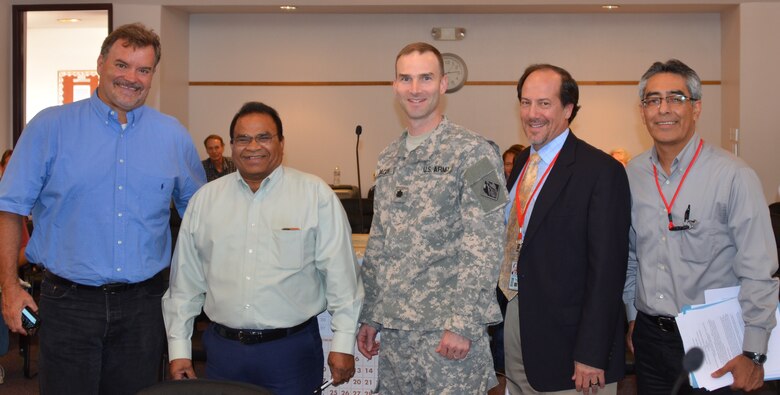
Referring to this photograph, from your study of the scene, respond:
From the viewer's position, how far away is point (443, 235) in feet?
8.21

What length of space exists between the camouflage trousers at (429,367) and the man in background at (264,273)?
194mm

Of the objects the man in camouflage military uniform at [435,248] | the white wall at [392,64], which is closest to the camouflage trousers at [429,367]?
the man in camouflage military uniform at [435,248]

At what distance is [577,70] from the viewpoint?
997cm

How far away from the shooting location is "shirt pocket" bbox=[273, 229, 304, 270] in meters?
2.64

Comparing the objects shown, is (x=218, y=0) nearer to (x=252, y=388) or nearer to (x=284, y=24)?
(x=284, y=24)

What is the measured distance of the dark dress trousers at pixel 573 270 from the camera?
7.81ft

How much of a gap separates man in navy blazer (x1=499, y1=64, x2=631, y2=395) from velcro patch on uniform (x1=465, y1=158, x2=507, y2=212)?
13 cm

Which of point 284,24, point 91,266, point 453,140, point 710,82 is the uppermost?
point 284,24

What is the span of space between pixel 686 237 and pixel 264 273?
1.41 metres

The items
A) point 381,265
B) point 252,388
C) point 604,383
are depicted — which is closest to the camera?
point 252,388

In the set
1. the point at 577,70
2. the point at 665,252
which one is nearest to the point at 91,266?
the point at 665,252

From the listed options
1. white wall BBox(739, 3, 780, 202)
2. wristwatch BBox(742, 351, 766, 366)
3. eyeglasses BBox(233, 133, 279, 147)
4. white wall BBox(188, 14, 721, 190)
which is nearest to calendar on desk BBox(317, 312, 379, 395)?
eyeglasses BBox(233, 133, 279, 147)

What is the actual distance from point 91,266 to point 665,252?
1.98 m

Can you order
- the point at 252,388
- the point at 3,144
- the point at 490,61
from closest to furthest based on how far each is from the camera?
1. the point at 252,388
2. the point at 3,144
3. the point at 490,61
